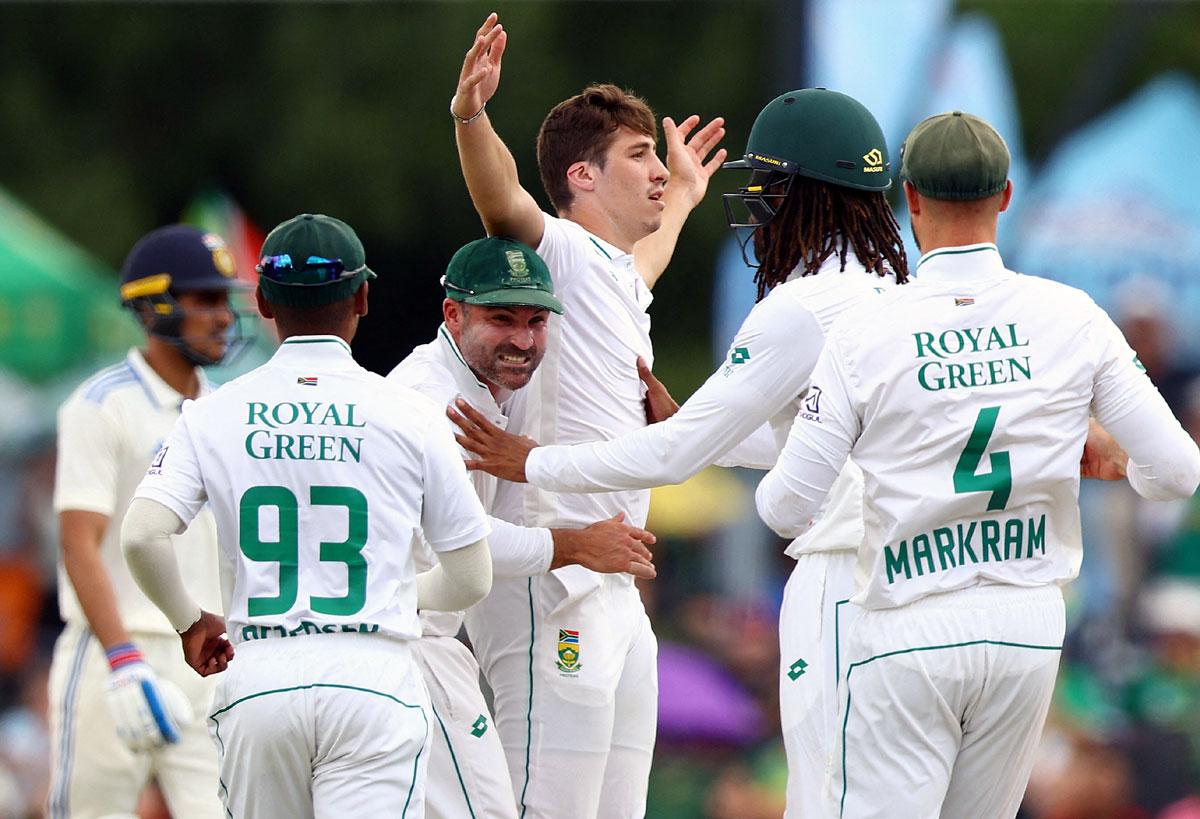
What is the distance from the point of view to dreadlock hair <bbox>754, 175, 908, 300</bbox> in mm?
5031

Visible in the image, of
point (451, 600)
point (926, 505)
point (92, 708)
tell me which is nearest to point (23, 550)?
point (92, 708)

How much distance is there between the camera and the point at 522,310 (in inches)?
209

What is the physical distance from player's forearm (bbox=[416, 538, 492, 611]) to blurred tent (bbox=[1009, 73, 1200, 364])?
925 cm

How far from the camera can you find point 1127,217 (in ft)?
44.3

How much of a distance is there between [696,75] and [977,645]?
1197cm

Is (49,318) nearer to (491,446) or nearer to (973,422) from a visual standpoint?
(491,446)

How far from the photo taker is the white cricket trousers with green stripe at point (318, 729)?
14.2ft

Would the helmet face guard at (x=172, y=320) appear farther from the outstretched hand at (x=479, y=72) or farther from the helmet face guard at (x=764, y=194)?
the helmet face guard at (x=764, y=194)

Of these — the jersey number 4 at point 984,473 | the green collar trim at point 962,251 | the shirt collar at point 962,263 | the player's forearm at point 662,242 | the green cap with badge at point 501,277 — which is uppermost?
the player's forearm at point 662,242

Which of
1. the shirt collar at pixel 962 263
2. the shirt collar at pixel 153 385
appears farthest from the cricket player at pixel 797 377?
the shirt collar at pixel 153 385

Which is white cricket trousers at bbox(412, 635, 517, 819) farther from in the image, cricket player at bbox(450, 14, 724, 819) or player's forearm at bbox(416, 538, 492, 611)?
player's forearm at bbox(416, 538, 492, 611)

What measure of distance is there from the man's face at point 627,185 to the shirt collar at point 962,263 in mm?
1620

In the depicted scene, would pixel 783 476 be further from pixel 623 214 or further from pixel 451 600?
pixel 623 214

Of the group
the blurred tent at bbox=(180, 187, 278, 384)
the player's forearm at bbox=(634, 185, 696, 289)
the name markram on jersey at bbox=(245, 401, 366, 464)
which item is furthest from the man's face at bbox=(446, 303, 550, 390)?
the blurred tent at bbox=(180, 187, 278, 384)
